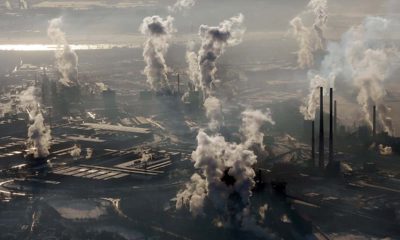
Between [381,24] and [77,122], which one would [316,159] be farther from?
[381,24]

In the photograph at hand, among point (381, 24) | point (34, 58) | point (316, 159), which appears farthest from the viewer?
point (34, 58)

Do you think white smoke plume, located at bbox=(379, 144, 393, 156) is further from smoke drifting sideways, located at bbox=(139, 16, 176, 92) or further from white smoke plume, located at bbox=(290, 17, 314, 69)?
white smoke plume, located at bbox=(290, 17, 314, 69)

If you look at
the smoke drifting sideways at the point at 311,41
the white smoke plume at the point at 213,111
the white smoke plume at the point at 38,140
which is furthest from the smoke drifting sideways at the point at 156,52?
the white smoke plume at the point at 38,140

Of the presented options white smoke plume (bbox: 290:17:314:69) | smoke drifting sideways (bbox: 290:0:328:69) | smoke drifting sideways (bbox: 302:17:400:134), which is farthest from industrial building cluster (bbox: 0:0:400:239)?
smoke drifting sideways (bbox: 290:0:328:69)

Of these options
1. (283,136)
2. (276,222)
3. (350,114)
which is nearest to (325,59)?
(350,114)

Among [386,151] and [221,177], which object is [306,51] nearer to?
[386,151]

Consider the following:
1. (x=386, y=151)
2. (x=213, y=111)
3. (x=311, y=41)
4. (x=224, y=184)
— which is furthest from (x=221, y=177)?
(x=311, y=41)

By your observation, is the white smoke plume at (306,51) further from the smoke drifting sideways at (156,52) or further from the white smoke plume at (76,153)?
the white smoke plume at (76,153)
